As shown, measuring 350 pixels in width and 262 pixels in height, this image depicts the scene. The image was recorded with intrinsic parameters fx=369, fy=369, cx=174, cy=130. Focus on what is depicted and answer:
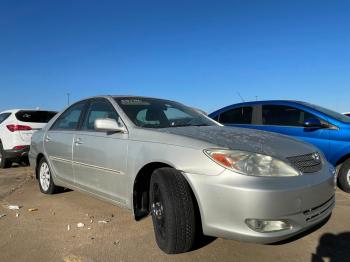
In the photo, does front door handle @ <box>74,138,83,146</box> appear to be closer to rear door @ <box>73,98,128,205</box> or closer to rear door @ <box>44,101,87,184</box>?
rear door @ <box>73,98,128,205</box>

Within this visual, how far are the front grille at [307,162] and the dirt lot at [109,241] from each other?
2.56ft

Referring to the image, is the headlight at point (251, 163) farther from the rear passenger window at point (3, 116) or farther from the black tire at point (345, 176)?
the rear passenger window at point (3, 116)

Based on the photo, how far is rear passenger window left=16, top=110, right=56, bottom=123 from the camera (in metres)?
9.07

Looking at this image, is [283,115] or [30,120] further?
[30,120]

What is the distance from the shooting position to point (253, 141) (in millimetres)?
3381

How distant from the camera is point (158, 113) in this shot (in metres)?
4.49

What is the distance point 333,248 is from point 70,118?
3696 millimetres

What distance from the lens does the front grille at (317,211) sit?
9.93 ft

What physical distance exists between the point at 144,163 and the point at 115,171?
0.51 m

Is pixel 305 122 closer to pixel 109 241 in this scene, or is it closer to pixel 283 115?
pixel 283 115

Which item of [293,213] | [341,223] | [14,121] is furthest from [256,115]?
[14,121]

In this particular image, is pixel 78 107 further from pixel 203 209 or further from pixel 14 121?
pixel 14 121

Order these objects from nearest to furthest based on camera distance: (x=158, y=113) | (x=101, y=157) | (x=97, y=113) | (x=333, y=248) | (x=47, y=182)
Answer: (x=333, y=248) < (x=101, y=157) < (x=158, y=113) < (x=97, y=113) < (x=47, y=182)

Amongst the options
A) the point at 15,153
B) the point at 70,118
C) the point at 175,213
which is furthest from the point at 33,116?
the point at 175,213
